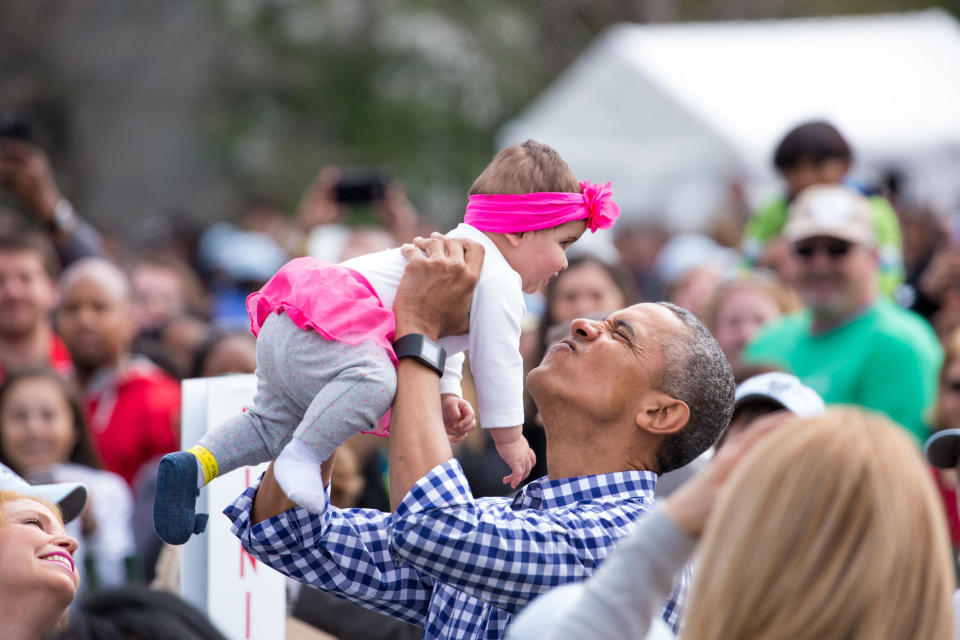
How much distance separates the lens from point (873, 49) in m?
14.3

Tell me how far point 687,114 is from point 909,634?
40.9 ft

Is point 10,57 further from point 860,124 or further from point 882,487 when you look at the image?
point 882,487

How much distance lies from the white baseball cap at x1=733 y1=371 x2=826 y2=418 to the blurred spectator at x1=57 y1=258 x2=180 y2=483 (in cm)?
279

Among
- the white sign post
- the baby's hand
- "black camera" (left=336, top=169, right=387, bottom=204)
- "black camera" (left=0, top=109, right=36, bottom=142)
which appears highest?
"black camera" (left=0, top=109, right=36, bottom=142)

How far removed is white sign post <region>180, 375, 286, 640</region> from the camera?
2846 mm

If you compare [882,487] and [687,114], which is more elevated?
[687,114]

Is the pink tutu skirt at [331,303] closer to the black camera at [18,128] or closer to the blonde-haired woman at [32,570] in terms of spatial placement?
the blonde-haired woman at [32,570]

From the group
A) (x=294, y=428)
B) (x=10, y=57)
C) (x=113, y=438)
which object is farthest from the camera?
(x=10, y=57)

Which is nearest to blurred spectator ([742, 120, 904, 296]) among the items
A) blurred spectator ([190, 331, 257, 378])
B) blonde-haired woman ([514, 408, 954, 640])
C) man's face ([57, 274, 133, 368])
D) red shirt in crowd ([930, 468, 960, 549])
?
red shirt in crowd ([930, 468, 960, 549])

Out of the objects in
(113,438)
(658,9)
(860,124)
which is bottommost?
(113,438)

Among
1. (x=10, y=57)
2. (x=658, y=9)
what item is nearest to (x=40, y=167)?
(x=10, y=57)

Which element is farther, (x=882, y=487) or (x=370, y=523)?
(x=370, y=523)

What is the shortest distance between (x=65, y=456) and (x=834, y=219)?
11.3 ft

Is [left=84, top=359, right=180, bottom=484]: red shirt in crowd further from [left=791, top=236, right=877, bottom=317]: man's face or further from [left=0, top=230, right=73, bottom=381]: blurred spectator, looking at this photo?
[left=791, top=236, right=877, bottom=317]: man's face
